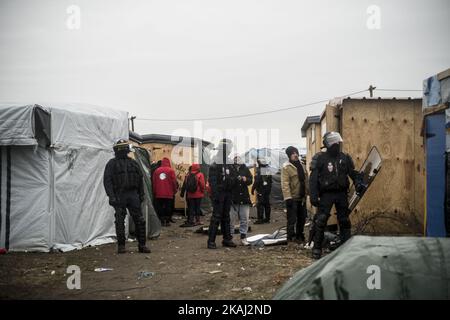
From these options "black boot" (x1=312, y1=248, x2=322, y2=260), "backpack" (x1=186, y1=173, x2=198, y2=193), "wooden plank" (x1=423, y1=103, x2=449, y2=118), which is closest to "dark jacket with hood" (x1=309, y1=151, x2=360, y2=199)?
"black boot" (x1=312, y1=248, x2=322, y2=260)

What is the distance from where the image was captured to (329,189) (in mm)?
7707

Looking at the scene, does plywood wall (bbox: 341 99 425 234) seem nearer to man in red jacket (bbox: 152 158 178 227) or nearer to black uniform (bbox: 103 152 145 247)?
black uniform (bbox: 103 152 145 247)

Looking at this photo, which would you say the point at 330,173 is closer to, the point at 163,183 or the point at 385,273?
the point at 385,273

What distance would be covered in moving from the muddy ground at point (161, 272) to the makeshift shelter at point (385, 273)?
196 cm

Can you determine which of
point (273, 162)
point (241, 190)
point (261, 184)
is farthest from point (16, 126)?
point (273, 162)

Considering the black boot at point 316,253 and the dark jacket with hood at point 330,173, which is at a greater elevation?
the dark jacket with hood at point 330,173

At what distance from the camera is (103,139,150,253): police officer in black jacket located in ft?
29.1

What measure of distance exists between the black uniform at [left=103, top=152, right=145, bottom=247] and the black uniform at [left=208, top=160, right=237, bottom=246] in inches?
57.9

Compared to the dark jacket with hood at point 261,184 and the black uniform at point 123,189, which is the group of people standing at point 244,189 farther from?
the dark jacket with hood at point 261,184

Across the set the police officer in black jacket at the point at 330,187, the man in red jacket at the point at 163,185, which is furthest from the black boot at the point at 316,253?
the man in red jacket at the point at 163,185

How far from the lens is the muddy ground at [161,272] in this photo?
5664 millimetres

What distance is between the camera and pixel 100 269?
737 cm
